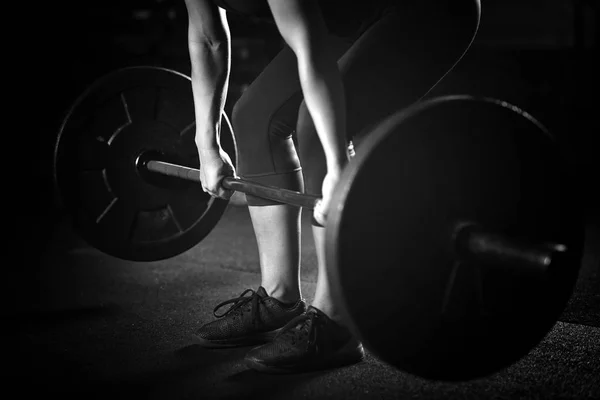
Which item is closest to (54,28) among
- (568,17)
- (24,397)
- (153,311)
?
(153,311)

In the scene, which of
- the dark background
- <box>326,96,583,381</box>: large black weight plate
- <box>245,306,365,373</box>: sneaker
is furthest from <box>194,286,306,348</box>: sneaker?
the dark background

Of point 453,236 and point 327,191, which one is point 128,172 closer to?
point 327,191

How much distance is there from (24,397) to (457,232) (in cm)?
93

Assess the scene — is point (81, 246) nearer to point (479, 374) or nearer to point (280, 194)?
point (280, 194)

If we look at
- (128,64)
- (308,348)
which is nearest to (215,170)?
(308,348)

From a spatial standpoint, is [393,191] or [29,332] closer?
[393,191]

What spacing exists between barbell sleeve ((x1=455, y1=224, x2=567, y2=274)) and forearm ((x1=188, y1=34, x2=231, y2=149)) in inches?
27.2

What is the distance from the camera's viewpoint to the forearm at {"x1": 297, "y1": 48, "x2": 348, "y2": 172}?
4.24 ft

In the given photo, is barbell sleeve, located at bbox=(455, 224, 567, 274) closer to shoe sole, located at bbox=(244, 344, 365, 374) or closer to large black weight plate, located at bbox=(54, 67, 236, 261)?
shoe sole, located at bbox=(244, 344, 365, 374)

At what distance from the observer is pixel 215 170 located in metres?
1.64

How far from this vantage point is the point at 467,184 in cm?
126

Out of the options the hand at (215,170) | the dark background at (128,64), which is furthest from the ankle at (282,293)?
the dark background at (128,64)

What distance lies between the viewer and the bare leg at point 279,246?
5.66 ft

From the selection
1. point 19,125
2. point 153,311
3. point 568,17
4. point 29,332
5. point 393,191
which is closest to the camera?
point 393,191
